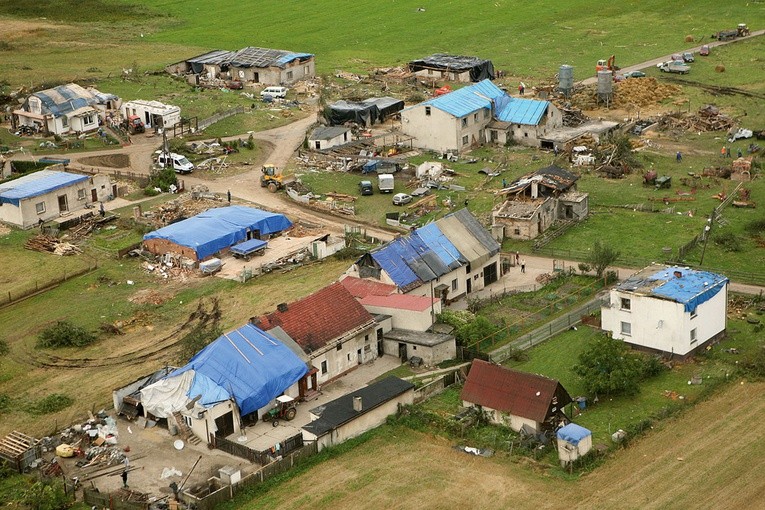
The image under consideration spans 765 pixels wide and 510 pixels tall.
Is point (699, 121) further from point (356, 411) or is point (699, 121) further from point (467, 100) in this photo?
point (356, 411)

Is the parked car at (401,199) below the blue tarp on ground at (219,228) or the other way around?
below

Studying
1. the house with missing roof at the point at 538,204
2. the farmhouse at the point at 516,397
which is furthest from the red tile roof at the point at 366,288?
the house with missing roof at the point at 538,204

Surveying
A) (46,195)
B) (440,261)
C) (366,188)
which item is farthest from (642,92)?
(46,195)

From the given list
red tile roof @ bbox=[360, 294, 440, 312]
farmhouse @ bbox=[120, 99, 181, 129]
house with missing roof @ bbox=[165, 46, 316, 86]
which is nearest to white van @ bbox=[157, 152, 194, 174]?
farmhouse @ bbox=[120, 99, 181, 129]

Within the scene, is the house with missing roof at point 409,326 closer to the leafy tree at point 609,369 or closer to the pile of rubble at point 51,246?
the leafy tree at point 609,369

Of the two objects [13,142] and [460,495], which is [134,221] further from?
[460,495]

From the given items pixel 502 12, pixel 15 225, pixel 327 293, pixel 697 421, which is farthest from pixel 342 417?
pixel 502 12
